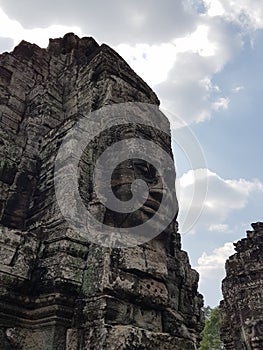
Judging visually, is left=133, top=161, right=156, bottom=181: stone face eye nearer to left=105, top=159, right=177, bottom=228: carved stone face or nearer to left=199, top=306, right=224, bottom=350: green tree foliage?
left=105, top=159, right=177, bottom=228: carved stone face

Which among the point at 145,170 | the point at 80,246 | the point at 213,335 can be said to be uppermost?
the point at 213,335

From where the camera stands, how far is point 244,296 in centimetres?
1039

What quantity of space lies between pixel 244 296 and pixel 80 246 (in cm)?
812

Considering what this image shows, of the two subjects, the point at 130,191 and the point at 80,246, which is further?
the point at 130,191

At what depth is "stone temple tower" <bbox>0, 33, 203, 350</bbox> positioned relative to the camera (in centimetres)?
319

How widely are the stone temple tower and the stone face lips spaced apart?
6.07 metres

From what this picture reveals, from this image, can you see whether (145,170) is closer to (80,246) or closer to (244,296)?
(80,246)

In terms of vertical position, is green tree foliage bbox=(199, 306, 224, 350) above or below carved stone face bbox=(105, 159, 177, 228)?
above

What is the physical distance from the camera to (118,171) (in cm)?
408

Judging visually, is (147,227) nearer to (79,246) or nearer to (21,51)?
(79,246)

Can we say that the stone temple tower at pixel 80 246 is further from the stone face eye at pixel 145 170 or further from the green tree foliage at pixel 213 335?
the green tree foliage at pixel 213 335

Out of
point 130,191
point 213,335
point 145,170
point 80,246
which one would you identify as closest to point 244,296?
point 145,170

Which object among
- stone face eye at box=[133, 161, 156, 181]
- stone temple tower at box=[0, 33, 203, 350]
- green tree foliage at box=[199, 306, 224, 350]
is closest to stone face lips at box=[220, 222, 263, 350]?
stone temple tower at box=[0, 33, 203, 350]

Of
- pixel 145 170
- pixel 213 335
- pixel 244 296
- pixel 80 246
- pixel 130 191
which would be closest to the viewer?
pixel 80 246
